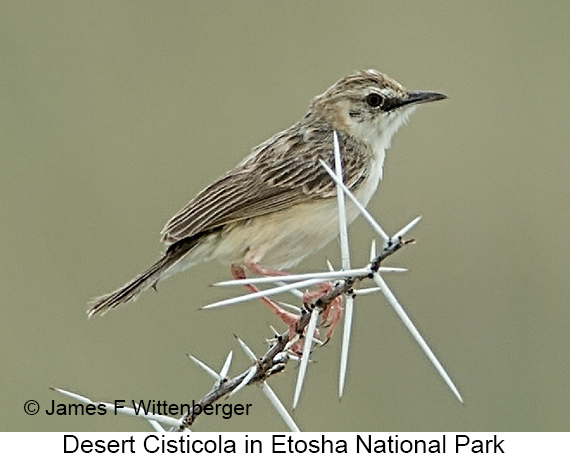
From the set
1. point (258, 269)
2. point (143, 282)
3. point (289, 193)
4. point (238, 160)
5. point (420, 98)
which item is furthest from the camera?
point (238, 160)

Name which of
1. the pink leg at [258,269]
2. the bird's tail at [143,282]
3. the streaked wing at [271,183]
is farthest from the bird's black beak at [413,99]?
the bird's tail at [143,282]

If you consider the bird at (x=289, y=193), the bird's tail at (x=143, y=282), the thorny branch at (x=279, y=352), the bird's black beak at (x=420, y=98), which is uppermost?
the bird's black beak at (x=420, y=98)

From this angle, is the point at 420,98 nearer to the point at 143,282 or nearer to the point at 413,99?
the point at 413,99

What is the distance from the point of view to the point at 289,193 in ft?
21.2

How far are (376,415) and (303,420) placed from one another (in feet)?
1.57

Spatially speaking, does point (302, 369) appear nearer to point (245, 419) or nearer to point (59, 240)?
point (245, 419)

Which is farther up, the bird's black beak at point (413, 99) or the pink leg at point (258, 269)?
the bird's black beak at point (413, 99)

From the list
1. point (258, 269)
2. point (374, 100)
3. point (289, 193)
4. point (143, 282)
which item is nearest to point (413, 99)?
point (374, 100)

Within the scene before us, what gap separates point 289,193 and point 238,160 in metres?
3.98

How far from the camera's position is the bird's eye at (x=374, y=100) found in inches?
275

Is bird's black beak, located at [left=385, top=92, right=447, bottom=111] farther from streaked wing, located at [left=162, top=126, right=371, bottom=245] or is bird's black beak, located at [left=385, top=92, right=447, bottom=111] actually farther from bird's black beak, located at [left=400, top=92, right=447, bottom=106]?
streaked wing, located at [left=162, top=126, right=371, bottom=245]

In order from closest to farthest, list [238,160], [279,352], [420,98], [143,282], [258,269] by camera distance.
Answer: [279,352]
[143,282]
[258,269]
[420,98]
[238,160]

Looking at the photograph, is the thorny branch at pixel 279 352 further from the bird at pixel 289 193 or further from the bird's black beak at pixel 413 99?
the bird's black beak at pixel 413 99

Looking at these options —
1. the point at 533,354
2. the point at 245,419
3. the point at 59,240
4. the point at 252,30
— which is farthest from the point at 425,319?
the point at 252,30
